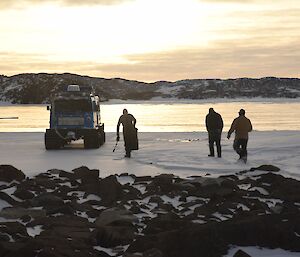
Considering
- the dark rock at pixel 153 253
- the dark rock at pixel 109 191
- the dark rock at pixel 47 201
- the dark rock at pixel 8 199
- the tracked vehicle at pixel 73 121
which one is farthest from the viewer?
the tracked vehicle at pixel 73 121

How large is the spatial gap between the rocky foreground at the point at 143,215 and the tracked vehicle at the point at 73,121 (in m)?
8.27

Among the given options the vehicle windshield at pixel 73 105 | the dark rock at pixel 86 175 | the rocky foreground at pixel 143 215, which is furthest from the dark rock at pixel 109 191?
the vehicle windshield at pixel 73 105

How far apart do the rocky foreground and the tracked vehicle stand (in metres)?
8.27

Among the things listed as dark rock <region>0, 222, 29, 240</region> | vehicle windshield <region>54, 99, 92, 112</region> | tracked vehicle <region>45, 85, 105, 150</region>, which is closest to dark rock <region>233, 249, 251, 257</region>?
dark rock <region>0, 222, 29, 240</region>

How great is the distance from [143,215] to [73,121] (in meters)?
13.7

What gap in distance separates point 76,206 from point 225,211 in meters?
2.88

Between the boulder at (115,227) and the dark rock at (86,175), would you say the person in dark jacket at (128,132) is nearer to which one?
the dark rock at (86,175)

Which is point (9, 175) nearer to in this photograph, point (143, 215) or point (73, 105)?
point (143, 215)

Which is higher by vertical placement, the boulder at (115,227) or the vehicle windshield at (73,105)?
the vehicle windshield at (73,105)

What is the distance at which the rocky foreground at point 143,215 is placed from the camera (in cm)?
752

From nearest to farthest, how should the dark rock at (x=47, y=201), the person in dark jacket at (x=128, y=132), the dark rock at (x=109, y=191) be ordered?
the dark rock at (x=47, y=201)
the dark rock at (x=109, y=191)
the person in dark jacket at (x=128, y=132)

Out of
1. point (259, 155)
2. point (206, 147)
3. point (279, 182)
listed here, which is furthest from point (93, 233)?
point (206, 147)

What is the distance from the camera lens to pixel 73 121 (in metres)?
23.0

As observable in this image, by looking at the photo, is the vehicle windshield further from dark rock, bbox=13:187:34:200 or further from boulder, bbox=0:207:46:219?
boulder, bbox=0:207:46:219
